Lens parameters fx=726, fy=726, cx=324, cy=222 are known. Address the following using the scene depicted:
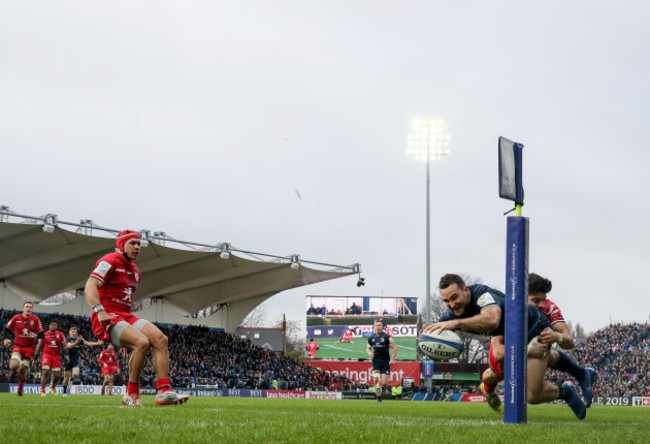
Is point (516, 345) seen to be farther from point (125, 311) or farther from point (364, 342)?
point (364, 342)

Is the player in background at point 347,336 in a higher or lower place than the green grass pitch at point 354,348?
higher

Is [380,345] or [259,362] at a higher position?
[380,345]

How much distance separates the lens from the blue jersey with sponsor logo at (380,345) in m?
20.2

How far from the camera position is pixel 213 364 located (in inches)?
1768

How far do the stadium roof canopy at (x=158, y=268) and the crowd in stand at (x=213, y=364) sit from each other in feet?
6.85

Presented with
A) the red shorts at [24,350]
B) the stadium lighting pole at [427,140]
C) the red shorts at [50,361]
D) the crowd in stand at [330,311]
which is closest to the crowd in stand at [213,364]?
the crowd in stand at [330,311]

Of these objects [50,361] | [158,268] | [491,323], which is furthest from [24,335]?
[158,268]

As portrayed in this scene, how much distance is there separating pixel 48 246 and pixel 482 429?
106 feet

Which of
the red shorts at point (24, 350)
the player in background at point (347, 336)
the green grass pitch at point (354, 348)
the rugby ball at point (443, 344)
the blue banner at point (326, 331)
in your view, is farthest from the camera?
the blue banner at point (326, 331)

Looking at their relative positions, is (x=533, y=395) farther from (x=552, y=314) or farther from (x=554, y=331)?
(x=552, y=314)

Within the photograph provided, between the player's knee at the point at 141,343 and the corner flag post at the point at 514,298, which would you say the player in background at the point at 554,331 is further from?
the player's knee at the point at 141,343

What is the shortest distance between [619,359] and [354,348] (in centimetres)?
1850

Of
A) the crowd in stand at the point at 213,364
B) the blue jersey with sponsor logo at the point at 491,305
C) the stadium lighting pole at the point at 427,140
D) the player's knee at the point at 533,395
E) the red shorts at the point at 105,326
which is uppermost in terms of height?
the stadium lighting pole at the point at 427,140

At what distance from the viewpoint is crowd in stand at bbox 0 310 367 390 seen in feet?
124
